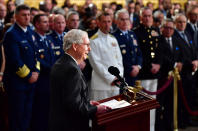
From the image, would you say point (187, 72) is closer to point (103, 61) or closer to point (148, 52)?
point (148, 52)

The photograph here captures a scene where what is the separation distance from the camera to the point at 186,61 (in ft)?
→ 13.0

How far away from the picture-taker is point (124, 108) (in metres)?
1.82

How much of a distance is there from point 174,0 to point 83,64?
28.7 ft

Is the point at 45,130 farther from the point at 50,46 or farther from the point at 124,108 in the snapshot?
the point at 124,108

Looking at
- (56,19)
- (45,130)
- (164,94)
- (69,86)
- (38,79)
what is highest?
(56,19)

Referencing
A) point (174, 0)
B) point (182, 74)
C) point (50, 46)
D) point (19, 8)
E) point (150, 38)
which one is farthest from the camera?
point (174, 0)

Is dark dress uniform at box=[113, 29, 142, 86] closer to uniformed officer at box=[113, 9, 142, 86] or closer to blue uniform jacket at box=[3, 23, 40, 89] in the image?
uniformed officer at box=[113, 9, 142, 86]

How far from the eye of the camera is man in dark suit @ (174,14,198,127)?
3977mm

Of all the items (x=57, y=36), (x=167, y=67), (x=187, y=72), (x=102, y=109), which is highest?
(x=57, y=36)

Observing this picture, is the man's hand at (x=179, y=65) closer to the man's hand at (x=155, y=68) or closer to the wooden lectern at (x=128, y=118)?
the man's hand at (x=155, y=68)

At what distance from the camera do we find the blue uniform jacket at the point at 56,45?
3442 millimetres

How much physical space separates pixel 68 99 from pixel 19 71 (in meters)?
1.49

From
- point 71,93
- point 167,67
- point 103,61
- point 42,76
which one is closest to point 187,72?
point 167,67

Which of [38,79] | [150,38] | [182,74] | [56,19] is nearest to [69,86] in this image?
[38,79]
